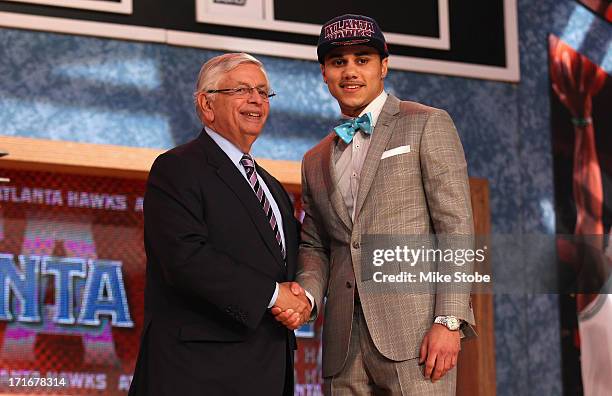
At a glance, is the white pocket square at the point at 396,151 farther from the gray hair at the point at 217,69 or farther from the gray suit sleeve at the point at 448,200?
the gray hair at the point at 217,69

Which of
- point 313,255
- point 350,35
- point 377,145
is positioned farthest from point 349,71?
point 313,255

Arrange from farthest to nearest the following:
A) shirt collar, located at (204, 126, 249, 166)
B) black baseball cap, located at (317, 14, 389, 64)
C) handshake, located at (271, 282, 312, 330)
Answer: shirt collar, located at (204, 126, 249, 166)
black baseball cap, located at (317, 14, 389, 64)
handshake, located at (271, 282, 312, 330)

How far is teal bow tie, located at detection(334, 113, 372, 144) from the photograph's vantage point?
8.87 feet

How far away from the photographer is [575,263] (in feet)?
14.8

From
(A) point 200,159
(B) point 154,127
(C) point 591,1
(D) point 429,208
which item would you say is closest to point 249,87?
(A) point 200,159

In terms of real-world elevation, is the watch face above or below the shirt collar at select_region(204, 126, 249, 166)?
below

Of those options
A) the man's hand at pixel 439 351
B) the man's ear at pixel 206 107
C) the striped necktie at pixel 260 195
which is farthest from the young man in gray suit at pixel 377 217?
the man's ear at pixel 206 107

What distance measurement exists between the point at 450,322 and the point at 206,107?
96 centimetres

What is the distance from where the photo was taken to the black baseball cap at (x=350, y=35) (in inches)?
106

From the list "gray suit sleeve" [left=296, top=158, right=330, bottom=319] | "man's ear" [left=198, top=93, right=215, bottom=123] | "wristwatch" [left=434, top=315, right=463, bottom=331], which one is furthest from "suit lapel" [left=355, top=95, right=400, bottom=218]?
"man's ear" [left=198, top=93, right=215, bottom=123]

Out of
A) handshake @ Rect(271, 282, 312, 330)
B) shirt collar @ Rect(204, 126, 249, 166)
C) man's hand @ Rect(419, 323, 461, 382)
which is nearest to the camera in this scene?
man's hand @ Rect(419, 323, 461, 382)

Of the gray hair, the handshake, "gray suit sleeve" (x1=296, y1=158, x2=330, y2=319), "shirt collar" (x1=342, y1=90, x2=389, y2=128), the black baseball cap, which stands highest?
the black baseball cap

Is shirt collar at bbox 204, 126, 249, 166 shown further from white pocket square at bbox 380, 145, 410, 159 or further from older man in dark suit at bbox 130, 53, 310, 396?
white pocket square at bbox 380, 145, 410, 159

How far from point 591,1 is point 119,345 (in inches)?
113
